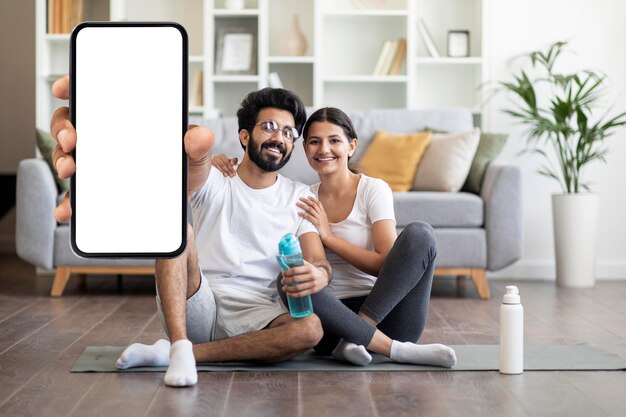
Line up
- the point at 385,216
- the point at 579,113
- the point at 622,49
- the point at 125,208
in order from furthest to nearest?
the point at 622,49 < the point at 579,113 < the point at 385,216 < the point at 125,208

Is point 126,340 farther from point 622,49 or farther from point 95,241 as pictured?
point 622,49

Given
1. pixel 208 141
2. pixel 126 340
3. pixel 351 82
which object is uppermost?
pixel 351 82

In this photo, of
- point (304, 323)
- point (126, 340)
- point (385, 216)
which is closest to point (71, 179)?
point (304, 323)

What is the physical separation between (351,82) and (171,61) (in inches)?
181

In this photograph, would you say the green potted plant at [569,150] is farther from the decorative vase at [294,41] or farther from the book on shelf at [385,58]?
the decorative vase at [294,41]

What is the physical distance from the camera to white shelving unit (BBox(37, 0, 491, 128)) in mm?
5230

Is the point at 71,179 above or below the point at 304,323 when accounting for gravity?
above

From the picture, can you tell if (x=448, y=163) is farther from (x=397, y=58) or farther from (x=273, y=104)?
(x=273, y=104)

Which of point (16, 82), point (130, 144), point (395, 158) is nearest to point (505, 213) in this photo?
point (395, 158)

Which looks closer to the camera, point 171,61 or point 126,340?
point 171,61

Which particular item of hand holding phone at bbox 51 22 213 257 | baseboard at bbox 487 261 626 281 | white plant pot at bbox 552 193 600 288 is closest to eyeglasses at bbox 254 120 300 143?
hand holding phone at bbox 51 22 213 257

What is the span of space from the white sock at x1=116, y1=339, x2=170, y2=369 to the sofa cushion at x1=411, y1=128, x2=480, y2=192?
2215mm

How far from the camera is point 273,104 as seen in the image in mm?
2576

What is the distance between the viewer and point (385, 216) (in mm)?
2605
